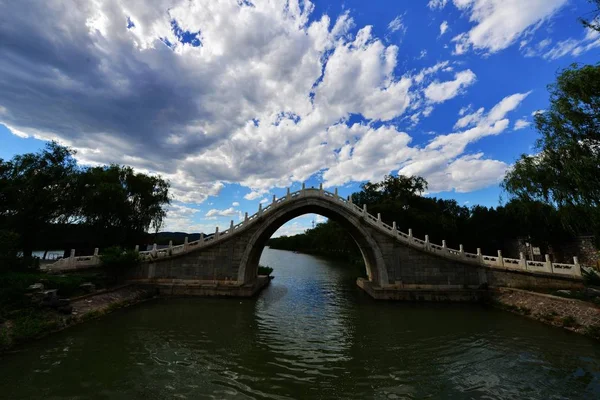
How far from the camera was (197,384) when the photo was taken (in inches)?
298

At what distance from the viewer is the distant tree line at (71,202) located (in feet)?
69.8

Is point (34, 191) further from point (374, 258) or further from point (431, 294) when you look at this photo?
point (431, 294)

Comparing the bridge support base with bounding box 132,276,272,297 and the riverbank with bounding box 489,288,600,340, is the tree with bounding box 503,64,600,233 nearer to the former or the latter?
the riverbank with bounding box 489,288,600,340

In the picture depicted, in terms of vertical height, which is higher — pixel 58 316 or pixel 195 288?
pixel 195 288

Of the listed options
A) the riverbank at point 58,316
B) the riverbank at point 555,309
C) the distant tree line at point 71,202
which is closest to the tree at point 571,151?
the riverbank at point 555,309

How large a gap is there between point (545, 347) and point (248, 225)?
59.6 feet

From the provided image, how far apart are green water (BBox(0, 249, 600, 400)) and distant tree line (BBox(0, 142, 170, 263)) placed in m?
10.4

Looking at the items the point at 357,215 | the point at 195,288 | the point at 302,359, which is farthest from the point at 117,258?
the point at 357,215

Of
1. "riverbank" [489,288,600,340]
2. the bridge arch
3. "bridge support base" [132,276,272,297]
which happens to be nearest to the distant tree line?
"bridge support base" [132,276,272,297]

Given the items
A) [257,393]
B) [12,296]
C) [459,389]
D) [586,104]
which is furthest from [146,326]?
[586,104]

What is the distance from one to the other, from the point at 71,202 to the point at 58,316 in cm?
1554

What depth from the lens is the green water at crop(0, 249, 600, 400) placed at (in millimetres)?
7355

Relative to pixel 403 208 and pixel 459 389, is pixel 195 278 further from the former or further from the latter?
pixel 403 208

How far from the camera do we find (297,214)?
25203 millimetres
